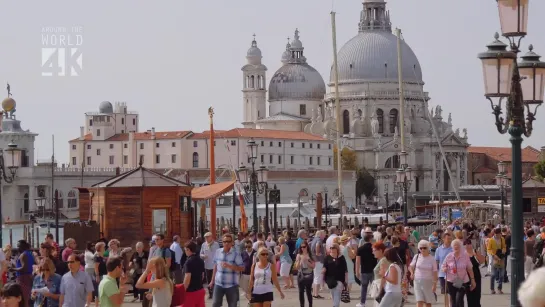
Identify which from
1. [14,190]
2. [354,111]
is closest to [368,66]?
[354,111]

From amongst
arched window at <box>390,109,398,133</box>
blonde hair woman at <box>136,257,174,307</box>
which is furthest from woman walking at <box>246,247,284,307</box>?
arched window at <box>390,109,398,133</box>

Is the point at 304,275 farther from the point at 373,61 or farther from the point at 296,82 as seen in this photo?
the point at 296,82

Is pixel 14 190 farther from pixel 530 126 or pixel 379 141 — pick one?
pixel 530 126

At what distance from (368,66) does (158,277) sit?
118097 millimetres

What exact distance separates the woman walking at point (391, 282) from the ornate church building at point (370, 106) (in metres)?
106

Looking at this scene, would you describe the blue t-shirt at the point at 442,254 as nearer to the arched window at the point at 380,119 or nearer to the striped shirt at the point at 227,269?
the striped shirt at the point at 227,269

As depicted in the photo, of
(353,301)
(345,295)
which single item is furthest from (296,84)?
(345,295)

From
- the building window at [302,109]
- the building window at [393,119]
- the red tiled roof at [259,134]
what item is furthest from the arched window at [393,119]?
the building window at [302,109]

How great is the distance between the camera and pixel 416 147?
126625 mm

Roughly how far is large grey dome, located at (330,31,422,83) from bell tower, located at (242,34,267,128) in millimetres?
7815

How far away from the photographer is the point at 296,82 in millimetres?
136875

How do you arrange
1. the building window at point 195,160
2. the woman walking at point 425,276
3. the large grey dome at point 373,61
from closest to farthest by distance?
1. the woman walking at point 425,276
2. the building window at point 195,160
3. the large grey dome at point 373,61

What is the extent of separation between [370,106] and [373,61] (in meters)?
4.14

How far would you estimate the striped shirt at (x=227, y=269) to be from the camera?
15664 millimetres
